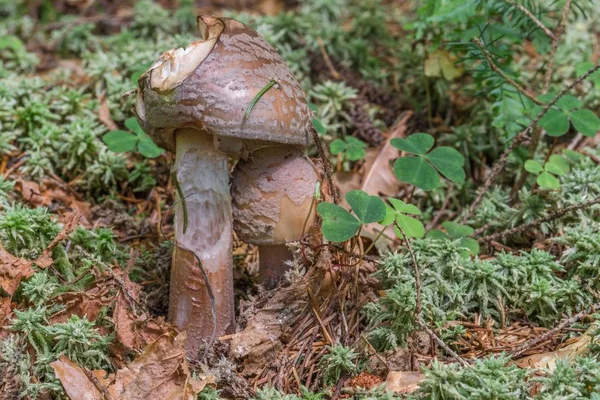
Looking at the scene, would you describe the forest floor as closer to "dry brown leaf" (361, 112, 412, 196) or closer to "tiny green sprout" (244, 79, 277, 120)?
"dry brown leaf" (361, 112, 412, 196)

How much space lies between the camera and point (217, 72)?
244 centimetres

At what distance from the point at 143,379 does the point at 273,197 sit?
0.99 meters

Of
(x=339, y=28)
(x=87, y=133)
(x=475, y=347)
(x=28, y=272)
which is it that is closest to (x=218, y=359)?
(x=28, y=272)

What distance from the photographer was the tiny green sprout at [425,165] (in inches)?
123

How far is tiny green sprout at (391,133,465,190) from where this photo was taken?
3129mm

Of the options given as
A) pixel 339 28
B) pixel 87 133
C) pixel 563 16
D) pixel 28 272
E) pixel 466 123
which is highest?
pixel 563 16

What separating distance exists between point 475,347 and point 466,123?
80.2 inches

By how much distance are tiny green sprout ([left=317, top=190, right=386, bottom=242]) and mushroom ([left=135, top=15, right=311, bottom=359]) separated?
36cm

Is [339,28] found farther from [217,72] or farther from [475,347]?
[475,347]

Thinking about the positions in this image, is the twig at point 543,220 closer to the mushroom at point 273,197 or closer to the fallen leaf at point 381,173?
the fallen leaf at point 381,173

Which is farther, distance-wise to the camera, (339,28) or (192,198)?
(339,28)

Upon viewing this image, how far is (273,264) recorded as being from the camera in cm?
308

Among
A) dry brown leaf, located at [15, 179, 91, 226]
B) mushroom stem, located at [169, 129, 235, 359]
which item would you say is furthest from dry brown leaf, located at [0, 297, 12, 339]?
dry brown leaf, located at [15, 179, 91, 226]

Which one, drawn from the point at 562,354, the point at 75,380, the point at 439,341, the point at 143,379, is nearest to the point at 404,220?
the point at 439,341
